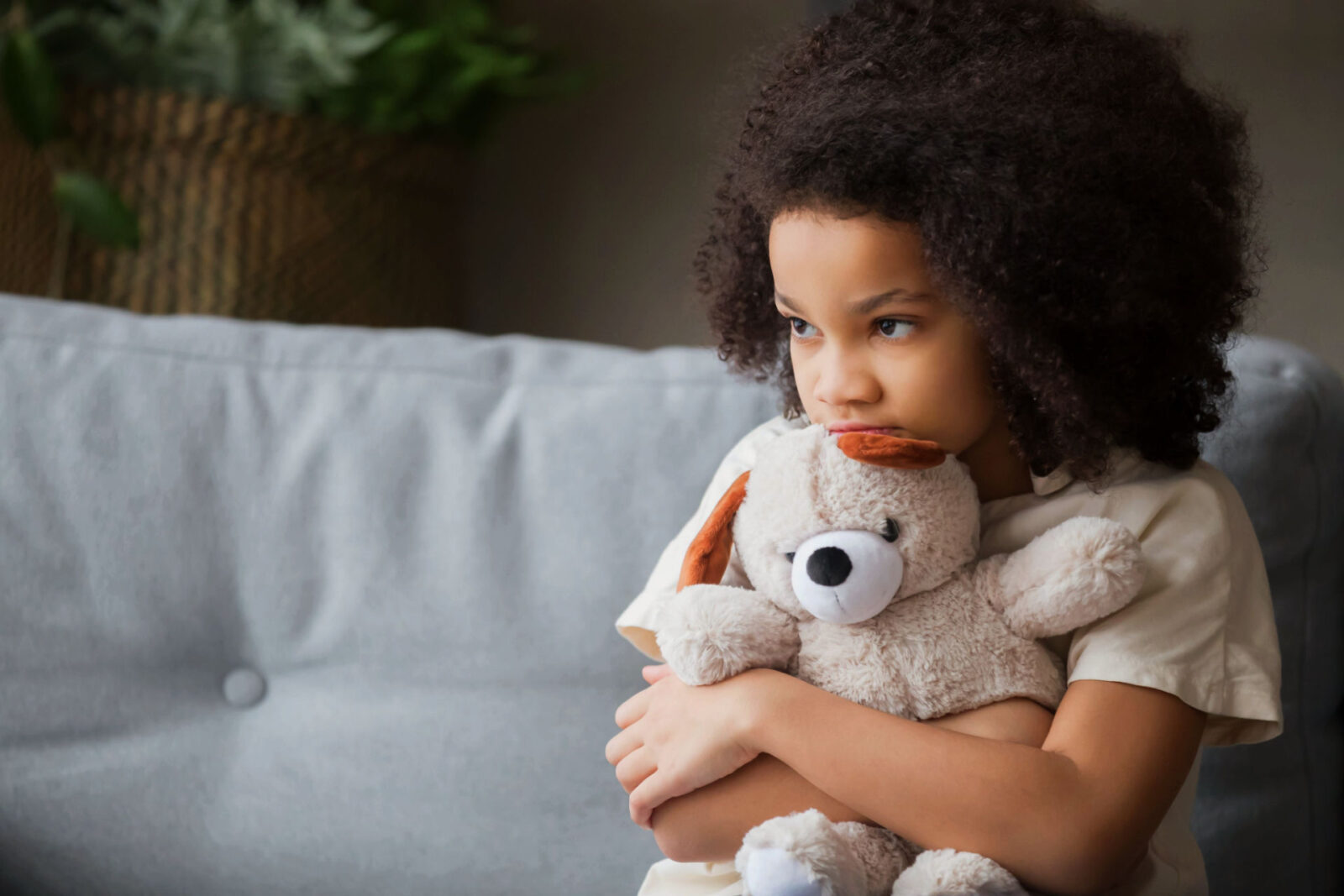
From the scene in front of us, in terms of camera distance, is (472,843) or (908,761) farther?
(472,843)

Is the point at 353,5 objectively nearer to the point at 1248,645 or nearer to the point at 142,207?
the point at 142,207

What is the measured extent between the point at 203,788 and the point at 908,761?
64 centimetres

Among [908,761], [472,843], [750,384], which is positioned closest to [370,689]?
[472,843]

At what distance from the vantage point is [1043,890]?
1.95ft

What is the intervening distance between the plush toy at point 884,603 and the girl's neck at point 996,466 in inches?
2.6

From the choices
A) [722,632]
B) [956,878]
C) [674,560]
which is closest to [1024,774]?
[956,878]

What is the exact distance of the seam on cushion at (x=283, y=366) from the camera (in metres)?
0.99

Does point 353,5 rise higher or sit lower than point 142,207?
higher

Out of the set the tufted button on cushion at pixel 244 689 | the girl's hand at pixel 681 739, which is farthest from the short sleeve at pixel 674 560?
the tufted button on cushion at pixel 244 689

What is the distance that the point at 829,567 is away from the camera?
0.58m

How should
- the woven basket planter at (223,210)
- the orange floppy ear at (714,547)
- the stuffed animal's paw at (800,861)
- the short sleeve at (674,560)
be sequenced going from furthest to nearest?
the woven basket planter at (223,210) → the short sleeve at (674,560) → the orange floppy ear at (714,547) → the stuffed animal's paw at (800,861)

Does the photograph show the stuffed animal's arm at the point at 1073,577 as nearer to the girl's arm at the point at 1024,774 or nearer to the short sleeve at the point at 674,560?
the girl's arm at the point at 1024,774

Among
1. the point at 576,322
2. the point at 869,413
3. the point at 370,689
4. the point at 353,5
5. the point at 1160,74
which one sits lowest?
the point at 370,689

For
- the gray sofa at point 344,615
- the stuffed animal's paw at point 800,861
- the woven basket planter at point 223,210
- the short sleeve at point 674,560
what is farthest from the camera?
the woven basket planter at point 223,210
